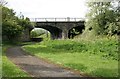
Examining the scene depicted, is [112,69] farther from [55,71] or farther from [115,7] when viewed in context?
[115,7]

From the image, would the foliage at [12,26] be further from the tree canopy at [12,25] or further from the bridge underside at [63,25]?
the bridge underside at [63,25]

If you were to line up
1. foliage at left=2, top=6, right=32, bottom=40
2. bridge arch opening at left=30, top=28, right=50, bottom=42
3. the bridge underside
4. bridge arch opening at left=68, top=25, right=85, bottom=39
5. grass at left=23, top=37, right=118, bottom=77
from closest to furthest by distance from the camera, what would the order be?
grass at left=23, top=37, right=118, bottom=77 → foliage at left=2, top=6, right=32, bottom=40 → the bridge underside → bridge arch opening at left=68, top=25, right=85, bottom=39 → bridge arch opening at left=30, top=28, right=50, bottom=42

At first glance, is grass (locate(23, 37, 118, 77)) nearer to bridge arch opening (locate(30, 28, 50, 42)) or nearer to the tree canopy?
the tree canopy

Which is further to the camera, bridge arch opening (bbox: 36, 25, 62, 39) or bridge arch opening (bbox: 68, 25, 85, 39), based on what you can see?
bridge arch opening (bbox: 36, 25, 62, 39)

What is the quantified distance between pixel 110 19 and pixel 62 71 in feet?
99.1

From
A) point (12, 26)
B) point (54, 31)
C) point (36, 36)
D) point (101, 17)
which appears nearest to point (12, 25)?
point (12, 26)

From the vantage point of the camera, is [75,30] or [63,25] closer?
[63,25]

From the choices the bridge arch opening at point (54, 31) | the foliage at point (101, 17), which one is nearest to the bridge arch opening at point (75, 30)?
the bridge arch opening at point (54, 31)

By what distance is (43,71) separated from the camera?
17250 millimetres

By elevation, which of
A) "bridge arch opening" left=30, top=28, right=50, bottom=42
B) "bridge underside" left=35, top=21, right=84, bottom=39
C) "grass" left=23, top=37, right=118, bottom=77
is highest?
"bridge underside" left=35, top=21, right=84, bottom=39

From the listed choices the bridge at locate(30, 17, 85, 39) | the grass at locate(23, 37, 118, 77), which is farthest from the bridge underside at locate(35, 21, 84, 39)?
the grass at locate(23, 37, 118, 77)

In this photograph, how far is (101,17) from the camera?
47.9m

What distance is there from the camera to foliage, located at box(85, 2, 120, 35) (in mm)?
45531

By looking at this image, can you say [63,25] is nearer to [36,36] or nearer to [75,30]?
[75,30]
